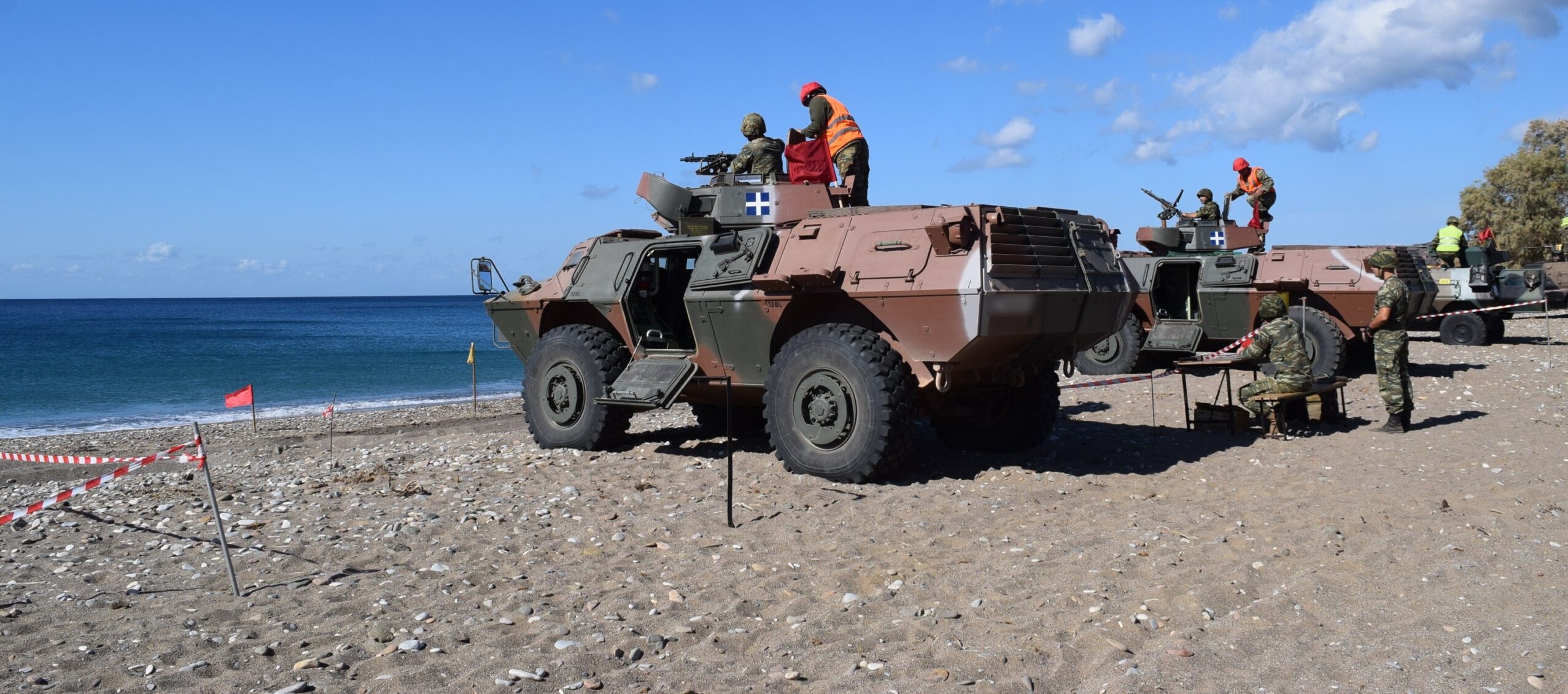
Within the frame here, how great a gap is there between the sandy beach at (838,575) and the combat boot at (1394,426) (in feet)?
0.95

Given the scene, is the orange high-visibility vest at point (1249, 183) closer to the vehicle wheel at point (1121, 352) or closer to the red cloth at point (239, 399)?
the vehicle wheel at point (1121, 352)

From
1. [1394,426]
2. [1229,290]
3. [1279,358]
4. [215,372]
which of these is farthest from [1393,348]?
[215,372]

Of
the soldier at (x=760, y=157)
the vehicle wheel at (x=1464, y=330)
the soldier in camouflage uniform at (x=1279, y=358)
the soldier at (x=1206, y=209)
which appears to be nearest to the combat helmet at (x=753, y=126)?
the soldier at (x=760, y=157)

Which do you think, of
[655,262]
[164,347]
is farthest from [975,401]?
[164,347]

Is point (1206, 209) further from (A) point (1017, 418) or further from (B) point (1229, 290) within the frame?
(A) point (1017, 418)

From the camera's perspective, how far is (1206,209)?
18.0 m

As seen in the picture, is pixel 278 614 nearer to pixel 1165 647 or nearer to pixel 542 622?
pixel 542 622

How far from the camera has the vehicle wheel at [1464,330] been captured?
19891 mm

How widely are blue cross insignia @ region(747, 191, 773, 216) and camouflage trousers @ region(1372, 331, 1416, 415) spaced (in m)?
5.28

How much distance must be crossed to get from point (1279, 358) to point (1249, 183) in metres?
8.71

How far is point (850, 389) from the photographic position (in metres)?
8.25

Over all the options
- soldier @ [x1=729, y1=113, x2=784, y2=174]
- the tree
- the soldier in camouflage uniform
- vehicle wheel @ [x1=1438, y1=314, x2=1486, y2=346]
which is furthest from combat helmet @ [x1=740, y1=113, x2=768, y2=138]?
the tree

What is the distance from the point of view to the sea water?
1087 inches

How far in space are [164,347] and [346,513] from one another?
53.6m
